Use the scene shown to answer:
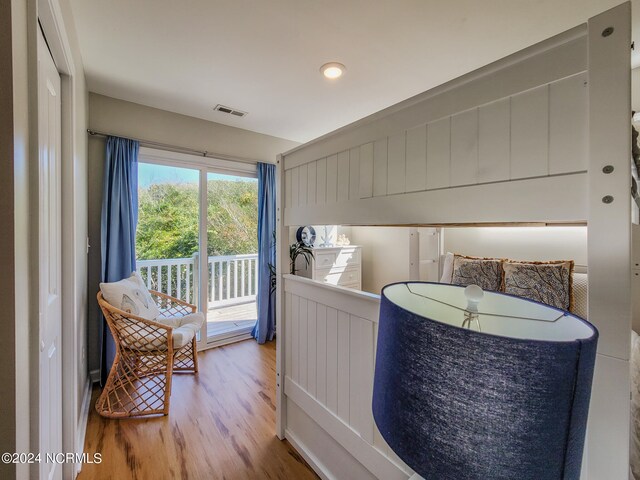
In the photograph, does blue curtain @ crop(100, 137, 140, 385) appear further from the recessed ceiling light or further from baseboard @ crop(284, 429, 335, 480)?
the recessed ceiling light

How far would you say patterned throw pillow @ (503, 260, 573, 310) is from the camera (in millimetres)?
2033

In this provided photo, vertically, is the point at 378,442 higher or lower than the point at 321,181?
lower

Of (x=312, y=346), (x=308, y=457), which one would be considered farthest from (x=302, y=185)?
(x=308, y=457)

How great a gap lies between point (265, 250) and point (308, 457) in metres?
2.27

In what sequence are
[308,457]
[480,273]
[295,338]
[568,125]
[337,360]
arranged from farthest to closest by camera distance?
[480,273], [295,338], [308,457], [337,360], [568,125]

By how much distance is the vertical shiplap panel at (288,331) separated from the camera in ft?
5.95

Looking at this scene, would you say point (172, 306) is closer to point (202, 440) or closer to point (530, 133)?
point (202, 440)

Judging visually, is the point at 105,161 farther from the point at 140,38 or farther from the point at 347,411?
the point at 347,411

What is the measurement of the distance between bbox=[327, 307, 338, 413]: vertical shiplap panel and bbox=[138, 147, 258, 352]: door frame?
7.18ft

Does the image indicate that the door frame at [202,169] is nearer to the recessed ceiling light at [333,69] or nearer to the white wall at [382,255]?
the recessed ceiling light at [333,69]

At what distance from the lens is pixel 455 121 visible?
0.90 metres

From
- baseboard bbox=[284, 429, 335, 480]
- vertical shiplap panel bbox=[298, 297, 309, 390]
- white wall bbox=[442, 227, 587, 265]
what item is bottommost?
baseboard bbox=[284, 429, 335, 480]

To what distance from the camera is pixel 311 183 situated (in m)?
1.59

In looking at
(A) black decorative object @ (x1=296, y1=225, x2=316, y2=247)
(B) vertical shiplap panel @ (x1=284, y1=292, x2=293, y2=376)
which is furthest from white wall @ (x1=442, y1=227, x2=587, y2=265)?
(B) vertical shiplap panel @ (x1=284, y1=292, x2=293, y2=376)
